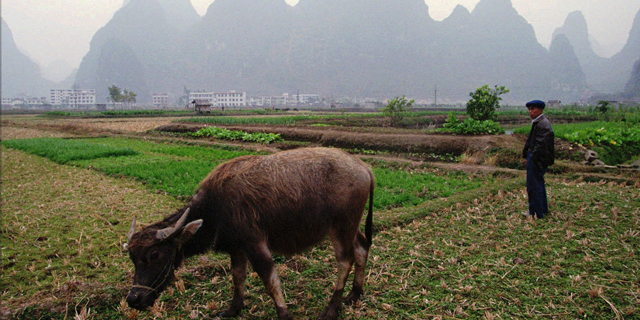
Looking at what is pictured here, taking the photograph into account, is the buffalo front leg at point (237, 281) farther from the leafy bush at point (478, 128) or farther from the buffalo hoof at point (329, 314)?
the leafy bush at point (478, 128)

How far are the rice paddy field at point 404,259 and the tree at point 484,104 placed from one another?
8.08m

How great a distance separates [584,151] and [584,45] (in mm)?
238053

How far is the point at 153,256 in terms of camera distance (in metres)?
3.28

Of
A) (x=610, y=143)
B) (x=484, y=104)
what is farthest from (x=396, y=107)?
(x=610, y=143)

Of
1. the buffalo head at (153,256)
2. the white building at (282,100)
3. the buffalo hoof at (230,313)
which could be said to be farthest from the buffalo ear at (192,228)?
the white building at (282,100)

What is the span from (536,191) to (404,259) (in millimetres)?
3269

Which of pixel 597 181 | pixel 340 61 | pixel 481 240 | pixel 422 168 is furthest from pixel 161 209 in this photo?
pixel 340 61

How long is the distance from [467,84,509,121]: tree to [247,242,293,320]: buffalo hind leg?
16099 mm

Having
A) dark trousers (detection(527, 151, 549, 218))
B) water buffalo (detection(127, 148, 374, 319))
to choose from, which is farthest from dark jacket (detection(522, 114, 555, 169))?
water buffalo (detection(127, 148, 374, 319))

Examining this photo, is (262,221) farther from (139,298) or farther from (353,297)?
(353,297)

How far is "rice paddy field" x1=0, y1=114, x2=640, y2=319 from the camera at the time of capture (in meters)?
3.91

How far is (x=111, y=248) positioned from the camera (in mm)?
5609

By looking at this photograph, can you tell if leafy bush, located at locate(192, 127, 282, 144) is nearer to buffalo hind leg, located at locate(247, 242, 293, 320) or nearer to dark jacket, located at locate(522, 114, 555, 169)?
dark jacket, located at locate(522, 114, 555, 169)

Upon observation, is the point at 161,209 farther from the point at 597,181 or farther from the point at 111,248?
the point at 597,181
